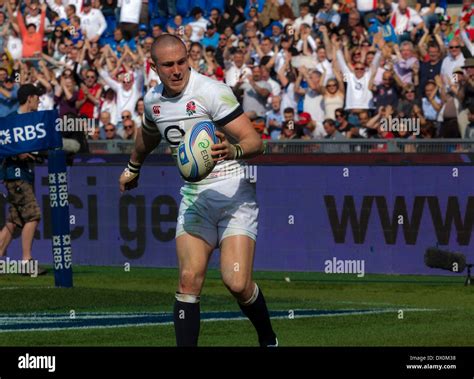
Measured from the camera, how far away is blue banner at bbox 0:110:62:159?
17578 mm

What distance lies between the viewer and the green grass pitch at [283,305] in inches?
495

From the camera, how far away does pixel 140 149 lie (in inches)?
449

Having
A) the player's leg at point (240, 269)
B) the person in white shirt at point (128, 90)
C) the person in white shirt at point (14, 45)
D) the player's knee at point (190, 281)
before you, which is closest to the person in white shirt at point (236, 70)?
the person in white shirt at point (128, 90)

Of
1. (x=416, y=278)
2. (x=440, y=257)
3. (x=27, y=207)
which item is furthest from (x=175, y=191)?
(x=440, y=257)

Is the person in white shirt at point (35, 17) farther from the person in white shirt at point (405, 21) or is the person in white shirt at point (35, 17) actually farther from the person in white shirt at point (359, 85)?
the person in white shirt at point (359, 85)

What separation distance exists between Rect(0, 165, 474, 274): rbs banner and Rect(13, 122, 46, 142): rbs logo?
12.6ft

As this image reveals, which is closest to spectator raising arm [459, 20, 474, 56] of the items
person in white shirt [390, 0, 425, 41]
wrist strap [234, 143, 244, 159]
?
person in white shirt [390, 0, 425, 41]

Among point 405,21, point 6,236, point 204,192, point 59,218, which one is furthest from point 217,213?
point 405,21

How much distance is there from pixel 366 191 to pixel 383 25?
4093 mm

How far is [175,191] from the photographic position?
2152cm

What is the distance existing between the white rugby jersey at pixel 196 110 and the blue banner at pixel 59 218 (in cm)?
673

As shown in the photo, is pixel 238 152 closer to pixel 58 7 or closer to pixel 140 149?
pixel 140 149

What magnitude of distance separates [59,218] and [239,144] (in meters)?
7.38
